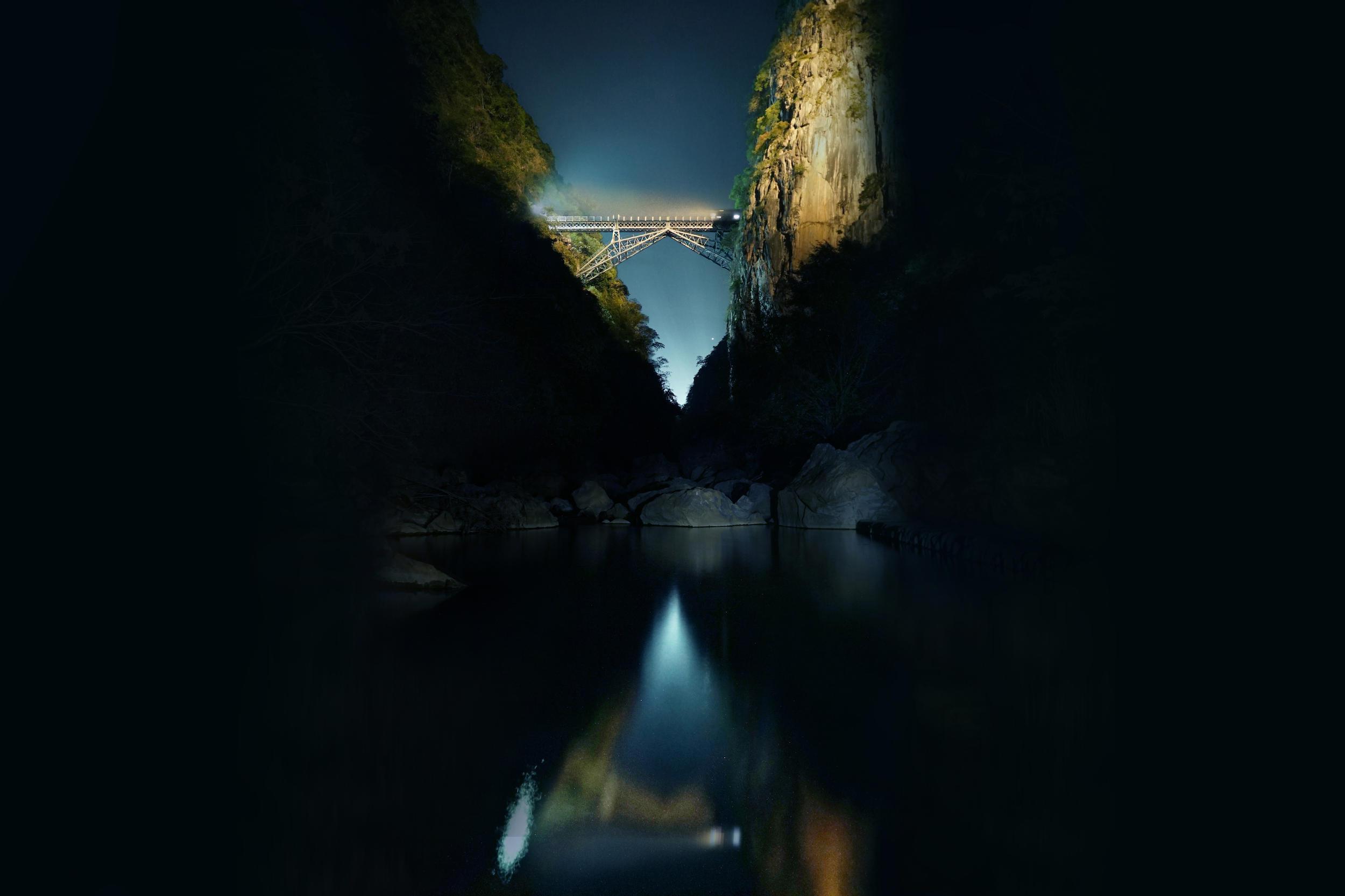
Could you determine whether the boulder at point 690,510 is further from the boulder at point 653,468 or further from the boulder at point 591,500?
the boulder at point 653,468

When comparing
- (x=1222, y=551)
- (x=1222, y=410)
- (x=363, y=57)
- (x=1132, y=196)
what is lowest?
(x=1222, y=551)

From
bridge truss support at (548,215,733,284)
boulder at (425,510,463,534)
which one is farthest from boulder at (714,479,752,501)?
bridge truss support at (548,215,733,284)

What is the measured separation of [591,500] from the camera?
17328 millimetres

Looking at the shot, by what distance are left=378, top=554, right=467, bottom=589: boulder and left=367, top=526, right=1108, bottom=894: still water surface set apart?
96cm

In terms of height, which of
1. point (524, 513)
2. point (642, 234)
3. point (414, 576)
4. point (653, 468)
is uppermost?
point (642, 234)

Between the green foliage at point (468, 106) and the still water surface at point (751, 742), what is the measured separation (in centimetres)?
1392

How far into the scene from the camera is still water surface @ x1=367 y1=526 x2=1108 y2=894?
171 centimetres

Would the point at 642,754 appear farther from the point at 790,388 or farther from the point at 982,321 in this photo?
the point at 790,388

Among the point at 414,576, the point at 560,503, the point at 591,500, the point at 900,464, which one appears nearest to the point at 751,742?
the point at 414,576

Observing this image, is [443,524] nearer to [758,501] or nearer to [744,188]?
[758,501]

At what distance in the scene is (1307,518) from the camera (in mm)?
4113

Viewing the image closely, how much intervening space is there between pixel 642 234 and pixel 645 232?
345mm

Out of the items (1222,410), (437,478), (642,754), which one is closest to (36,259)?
(642,754)

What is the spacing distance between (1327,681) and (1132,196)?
483 centimetres
